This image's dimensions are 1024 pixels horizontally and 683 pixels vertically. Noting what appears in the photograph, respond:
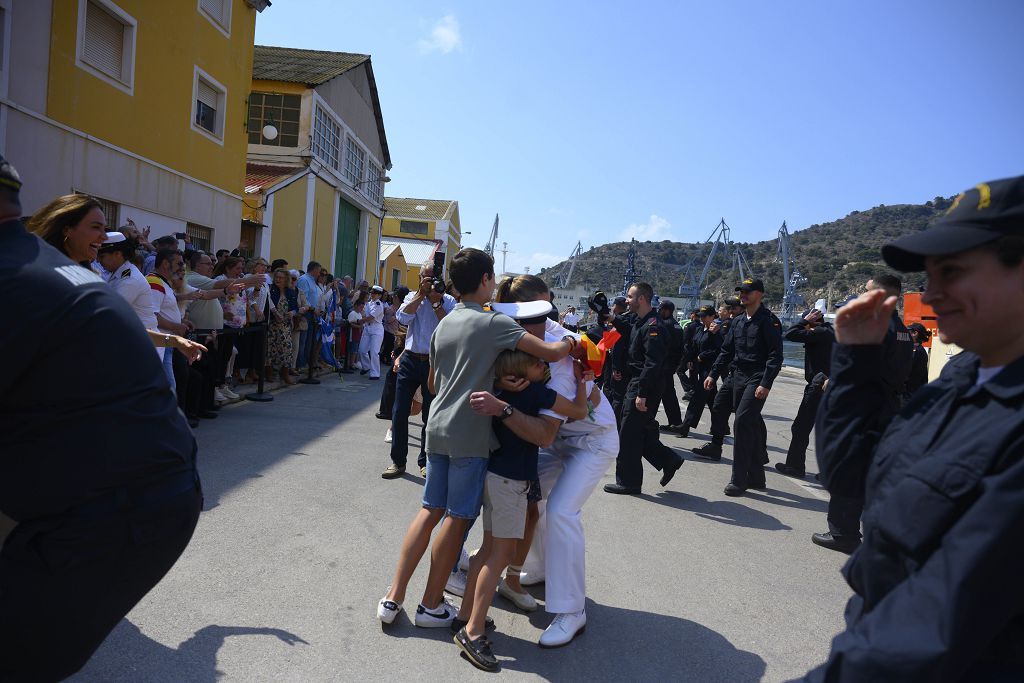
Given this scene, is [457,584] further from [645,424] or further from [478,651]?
[645,424]

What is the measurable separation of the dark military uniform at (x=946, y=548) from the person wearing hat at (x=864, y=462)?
31cm

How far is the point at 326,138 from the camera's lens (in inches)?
942

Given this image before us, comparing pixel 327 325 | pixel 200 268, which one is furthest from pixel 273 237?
pixel 200 268

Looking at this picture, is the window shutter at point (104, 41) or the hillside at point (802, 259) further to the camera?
the hillside at point (802, 259)

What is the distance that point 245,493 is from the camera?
17.7 ft

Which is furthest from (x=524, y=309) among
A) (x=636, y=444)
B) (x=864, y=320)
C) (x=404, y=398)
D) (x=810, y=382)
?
(x=810, y=382)

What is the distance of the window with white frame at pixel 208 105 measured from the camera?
15656 millimetres

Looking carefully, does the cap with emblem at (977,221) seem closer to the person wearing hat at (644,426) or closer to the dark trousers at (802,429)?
the person wearing hat at (644,426)

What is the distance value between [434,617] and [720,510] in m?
3.60

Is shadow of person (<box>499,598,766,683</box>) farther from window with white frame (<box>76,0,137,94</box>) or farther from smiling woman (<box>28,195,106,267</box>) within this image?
window with white frame (<box>76,0,137,94</box>)

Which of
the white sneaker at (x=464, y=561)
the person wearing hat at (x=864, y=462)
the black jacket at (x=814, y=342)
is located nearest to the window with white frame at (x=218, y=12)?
the black jacket at (x=814, y=342)

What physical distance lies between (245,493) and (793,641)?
3985mm

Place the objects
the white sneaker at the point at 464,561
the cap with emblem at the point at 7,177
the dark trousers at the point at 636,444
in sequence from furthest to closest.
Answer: the dark trousers at the point at 636,444 → the white sneaker at the point at 464,561 → the cap with emblem at the point at 7,177

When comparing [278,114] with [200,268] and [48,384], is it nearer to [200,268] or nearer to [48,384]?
[200,268]
